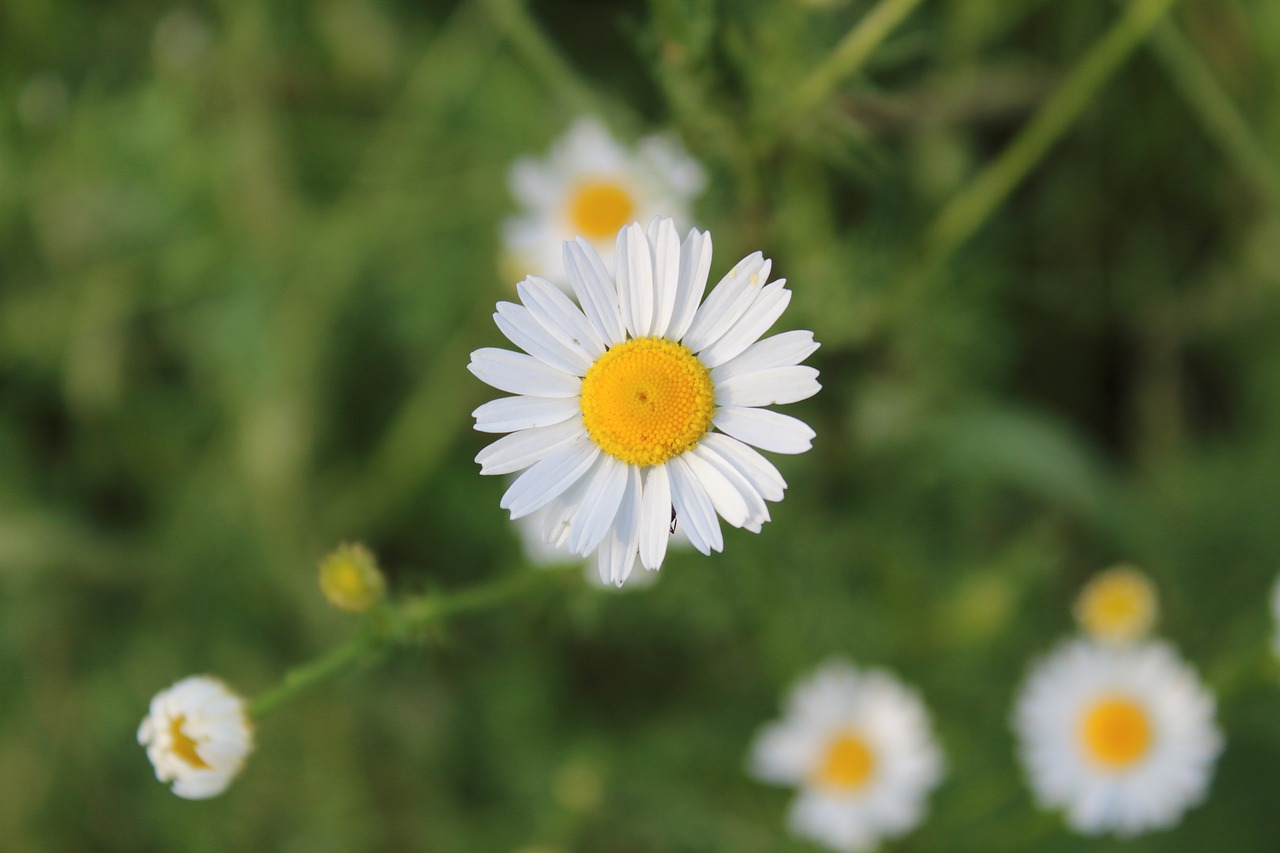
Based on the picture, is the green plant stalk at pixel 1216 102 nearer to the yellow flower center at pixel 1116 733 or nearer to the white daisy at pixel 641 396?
the yellow flower center at pixel 1116 733

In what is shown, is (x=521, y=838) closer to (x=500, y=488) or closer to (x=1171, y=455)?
(x=500, y=488)

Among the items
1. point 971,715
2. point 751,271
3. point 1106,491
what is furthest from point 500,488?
point 751,271

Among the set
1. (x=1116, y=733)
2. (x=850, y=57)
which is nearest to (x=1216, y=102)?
(x=850, y=57)

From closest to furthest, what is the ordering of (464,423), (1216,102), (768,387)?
(768,387)
(1216,102)
(464,423)

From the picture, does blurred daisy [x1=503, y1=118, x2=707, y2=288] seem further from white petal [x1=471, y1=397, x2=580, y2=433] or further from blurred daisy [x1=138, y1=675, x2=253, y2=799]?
blurred daisy [x1=138, y1=675, x2=253, y2=799]

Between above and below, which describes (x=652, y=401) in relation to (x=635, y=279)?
below

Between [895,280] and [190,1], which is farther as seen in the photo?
[190,1]

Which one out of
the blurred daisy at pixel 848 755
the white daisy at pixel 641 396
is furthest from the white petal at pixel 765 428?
the blurred daisy at pixel 848 755

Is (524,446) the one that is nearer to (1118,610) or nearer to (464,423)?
(1118,610)
